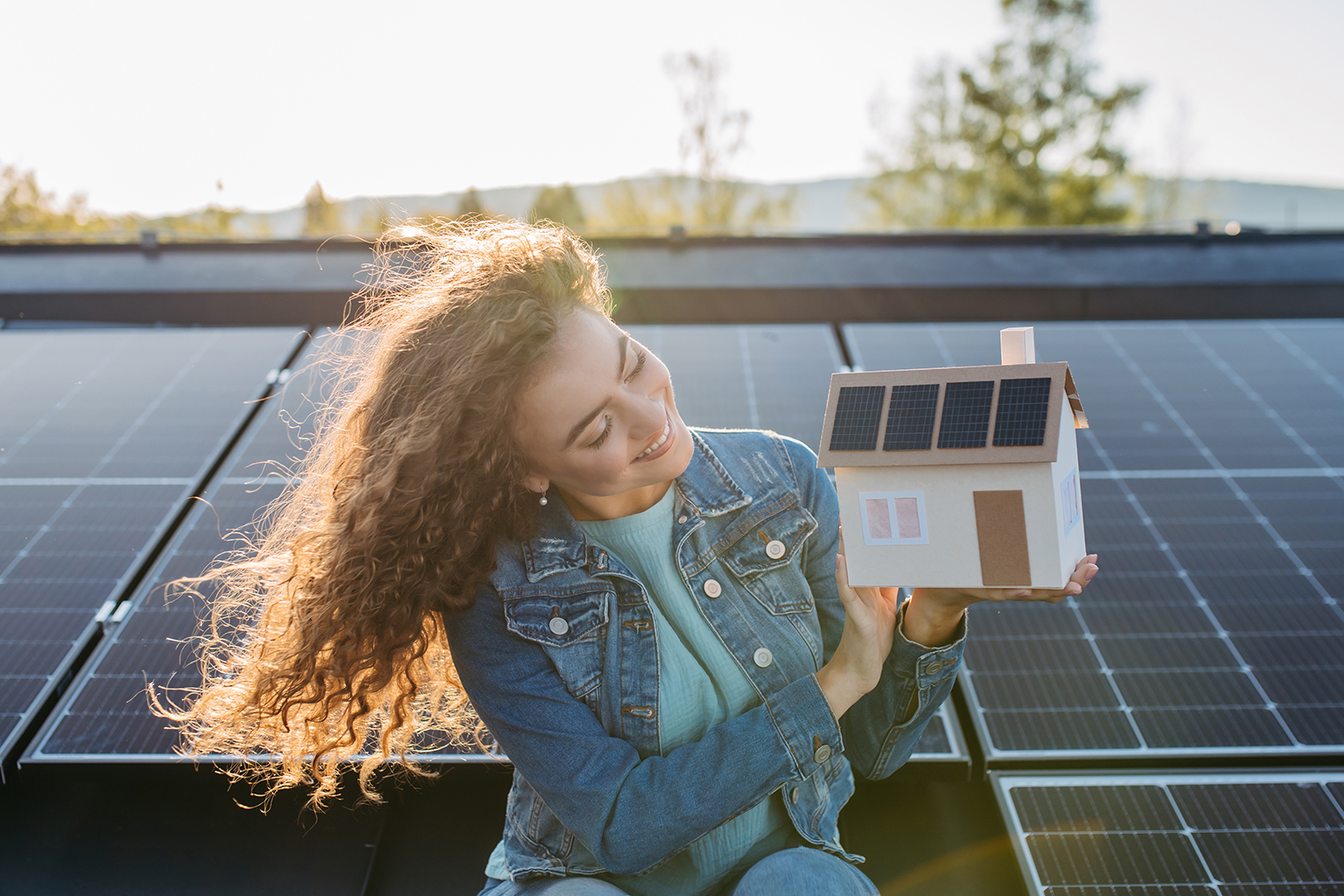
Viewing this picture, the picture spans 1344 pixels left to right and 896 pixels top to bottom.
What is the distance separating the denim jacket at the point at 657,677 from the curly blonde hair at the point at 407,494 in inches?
5.0

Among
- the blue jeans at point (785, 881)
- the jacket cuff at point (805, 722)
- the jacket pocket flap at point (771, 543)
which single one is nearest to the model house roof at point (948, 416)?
the jacket pocket flap at point (771, 543)

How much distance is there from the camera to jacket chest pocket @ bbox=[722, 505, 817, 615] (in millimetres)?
1820

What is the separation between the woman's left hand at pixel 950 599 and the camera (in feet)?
4.86

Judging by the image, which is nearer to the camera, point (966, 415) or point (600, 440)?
point (966, 415)

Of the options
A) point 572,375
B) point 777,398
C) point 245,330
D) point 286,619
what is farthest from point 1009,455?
point 245,330

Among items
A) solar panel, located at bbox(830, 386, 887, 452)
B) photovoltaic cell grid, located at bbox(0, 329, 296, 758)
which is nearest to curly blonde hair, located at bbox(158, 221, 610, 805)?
Answer: solar panel, located at bbox(830, 386, 887, 452)

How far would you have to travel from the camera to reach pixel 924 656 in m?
1.70

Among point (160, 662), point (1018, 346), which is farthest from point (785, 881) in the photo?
point (160, 662)

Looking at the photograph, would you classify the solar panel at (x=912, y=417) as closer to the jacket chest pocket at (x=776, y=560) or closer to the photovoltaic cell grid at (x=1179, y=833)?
the jacket chest pocket at (x=776, y=560)

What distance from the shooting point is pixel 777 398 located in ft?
11.6

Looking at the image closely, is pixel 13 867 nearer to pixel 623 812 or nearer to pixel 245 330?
pixel 623 812

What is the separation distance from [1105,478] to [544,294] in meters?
2.54

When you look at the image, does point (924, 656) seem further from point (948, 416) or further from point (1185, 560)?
point (1185, 560)

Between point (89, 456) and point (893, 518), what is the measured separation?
3490mm
